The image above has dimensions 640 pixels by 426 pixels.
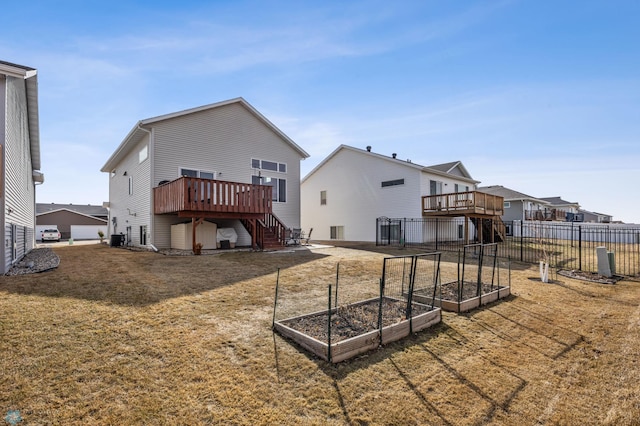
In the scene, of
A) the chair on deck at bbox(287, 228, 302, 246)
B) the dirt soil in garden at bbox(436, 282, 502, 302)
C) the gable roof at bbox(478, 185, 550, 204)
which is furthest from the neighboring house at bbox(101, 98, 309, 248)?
the gable roof at bbox(478, 185, 550, 204)

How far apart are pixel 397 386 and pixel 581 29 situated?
38.3 ft

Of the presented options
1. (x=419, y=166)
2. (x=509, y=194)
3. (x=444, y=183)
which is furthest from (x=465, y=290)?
(x=509, y=194)

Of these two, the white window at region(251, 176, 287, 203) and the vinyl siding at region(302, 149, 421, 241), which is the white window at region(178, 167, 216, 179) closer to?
the white window at region(251, 176, 287, 203)

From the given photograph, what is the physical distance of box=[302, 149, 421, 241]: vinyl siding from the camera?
21078mm

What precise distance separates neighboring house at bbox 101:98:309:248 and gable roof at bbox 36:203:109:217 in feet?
105

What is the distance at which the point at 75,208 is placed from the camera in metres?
44.7

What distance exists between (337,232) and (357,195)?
3.44 m

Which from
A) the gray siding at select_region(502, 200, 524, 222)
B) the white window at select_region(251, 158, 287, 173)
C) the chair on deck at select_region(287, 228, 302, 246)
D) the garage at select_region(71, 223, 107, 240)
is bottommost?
the garage at select_region(71, 223, 107, 240)

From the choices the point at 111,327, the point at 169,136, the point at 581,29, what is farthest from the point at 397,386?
the point at 169,136

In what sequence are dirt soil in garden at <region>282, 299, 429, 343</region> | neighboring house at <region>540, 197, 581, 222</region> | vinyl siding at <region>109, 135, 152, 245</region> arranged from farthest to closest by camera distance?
neighboring house at <region>540, 197, 581, 222</region> < vinyl siding at <region>109, 135, 152, 245</region> < dirt soil in garden at <region>282, 299, 429, 343</region>

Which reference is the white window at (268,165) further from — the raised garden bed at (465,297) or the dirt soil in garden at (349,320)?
the dirt soil in garden at (349,320)

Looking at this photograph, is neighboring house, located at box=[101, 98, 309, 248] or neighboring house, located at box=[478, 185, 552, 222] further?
neighboring house, located at box=[478, 185, 552, 222]

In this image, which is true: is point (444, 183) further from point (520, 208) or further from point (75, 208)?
point (75, 208)

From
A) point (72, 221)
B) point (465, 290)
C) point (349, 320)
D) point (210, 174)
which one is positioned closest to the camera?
point (349, 320)
